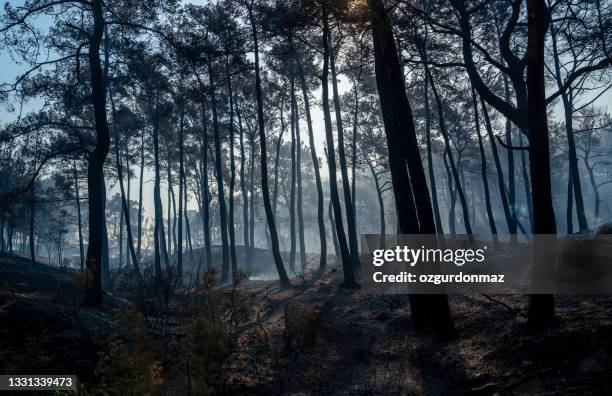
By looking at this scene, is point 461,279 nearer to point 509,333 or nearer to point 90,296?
point 509,333

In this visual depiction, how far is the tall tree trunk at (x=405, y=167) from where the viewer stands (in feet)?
24.2

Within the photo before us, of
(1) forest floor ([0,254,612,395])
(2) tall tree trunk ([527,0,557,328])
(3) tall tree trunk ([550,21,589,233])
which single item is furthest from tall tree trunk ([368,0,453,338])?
(3) tall tree trunk ([550,21,589,233])

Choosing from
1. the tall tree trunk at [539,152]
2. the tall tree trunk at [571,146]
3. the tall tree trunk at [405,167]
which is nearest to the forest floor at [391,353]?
the tall tree trunk at [539,152]

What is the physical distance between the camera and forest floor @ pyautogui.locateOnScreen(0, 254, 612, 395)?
189 inches

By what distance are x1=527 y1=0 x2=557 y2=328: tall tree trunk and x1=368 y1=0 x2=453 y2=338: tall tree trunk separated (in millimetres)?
1738

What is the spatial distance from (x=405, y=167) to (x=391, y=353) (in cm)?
347

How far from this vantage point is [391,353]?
7086 mm

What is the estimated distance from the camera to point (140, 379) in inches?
173

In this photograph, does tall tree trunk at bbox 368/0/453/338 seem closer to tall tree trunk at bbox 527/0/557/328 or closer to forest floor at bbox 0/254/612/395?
forest floor at bbox 0/254/612/395

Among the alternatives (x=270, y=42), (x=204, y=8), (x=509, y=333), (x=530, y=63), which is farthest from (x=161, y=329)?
(x=204, y=8)

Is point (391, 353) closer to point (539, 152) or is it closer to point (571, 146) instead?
point (539, 152)

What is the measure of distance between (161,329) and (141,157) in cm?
Answer: 2103

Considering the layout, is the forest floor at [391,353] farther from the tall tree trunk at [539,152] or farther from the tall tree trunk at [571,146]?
the tall tree trunk at [571,146]

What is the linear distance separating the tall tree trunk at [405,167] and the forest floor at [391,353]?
0.44 metres
